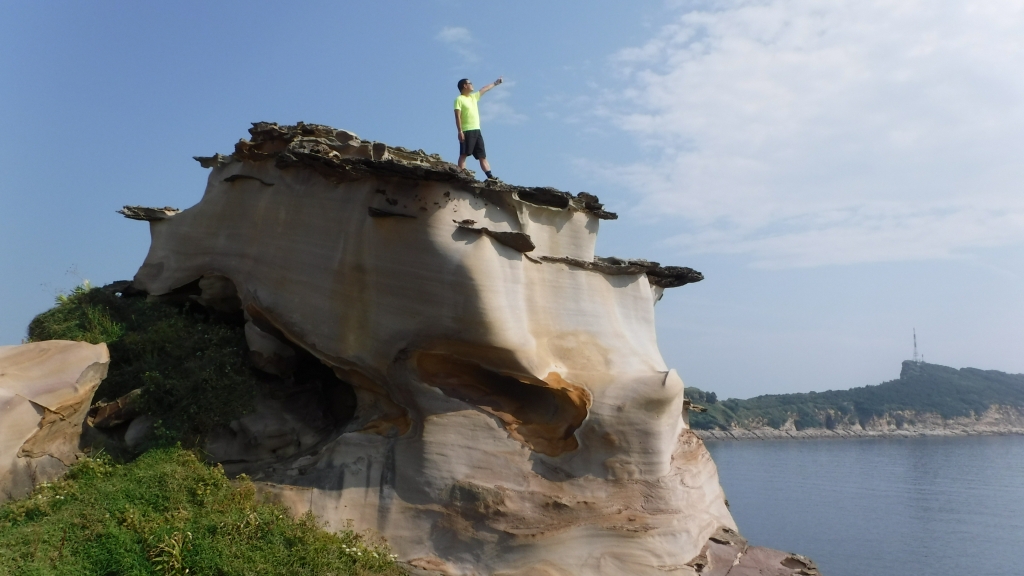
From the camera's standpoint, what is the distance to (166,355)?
8641 mm

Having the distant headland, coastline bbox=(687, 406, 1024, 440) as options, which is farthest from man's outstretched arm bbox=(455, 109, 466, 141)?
coastline bbox=(687, 406, 1024, 440)

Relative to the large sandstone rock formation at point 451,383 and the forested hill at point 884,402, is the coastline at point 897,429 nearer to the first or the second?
the forested hill at point 884,402

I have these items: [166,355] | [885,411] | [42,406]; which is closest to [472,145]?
[166,355]

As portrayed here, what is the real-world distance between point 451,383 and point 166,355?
355 cm

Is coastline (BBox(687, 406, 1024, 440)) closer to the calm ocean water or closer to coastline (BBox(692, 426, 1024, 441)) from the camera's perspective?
coastline (BBox(692, 426, 1024, 441))

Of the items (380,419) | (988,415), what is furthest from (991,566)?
(988,415)

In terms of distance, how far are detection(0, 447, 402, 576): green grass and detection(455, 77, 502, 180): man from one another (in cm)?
478

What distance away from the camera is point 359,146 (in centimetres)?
865

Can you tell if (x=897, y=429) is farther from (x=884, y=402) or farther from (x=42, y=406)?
(x=42, y=406)

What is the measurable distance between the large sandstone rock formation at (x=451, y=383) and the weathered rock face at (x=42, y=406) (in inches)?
56.1

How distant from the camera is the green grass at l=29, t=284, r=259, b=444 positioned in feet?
26.1

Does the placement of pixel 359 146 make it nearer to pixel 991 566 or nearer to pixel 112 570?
pixel 112 570

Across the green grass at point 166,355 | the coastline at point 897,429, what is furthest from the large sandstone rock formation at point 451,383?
the coastline at point 897,429

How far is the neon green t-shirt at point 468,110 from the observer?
9.52 metres
